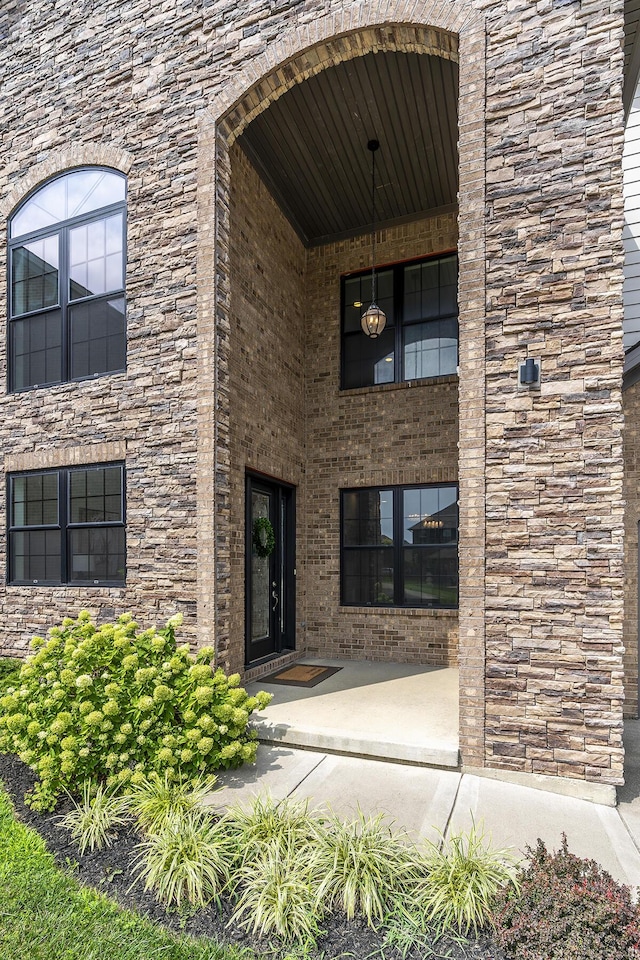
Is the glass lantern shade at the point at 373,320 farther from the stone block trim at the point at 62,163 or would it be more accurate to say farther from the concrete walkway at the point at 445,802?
the concrete walkway at the point at 445,802

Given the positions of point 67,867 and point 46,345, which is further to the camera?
→ point 46,345

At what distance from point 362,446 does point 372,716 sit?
384 cm

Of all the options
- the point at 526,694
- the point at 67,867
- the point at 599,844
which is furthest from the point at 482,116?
the point at 67,867

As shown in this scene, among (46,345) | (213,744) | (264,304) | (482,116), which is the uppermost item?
(482,116)

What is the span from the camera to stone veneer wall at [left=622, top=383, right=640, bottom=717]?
564 centimetres

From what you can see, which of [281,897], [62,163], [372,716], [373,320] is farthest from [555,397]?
[62,163]

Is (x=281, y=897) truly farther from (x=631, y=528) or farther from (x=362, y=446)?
(x=362, y=446)

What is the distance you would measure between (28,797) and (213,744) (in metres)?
1.29

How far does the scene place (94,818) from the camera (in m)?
3.26

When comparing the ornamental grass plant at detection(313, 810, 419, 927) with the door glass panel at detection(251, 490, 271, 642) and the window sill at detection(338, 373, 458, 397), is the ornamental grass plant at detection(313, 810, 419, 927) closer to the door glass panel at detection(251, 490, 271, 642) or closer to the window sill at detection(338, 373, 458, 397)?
the door glass panel at detection(251, 490, 271, 642)

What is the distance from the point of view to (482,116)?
14.0ft

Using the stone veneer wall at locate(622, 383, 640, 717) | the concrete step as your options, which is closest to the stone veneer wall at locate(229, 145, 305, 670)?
the concrete step

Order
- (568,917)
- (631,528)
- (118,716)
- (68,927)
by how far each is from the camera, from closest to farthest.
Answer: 1. (568,917)
2. (68,927)
3. (118,716)
4. (631,528)

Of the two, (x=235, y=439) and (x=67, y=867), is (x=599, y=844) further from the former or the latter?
(x=235, y=439)
